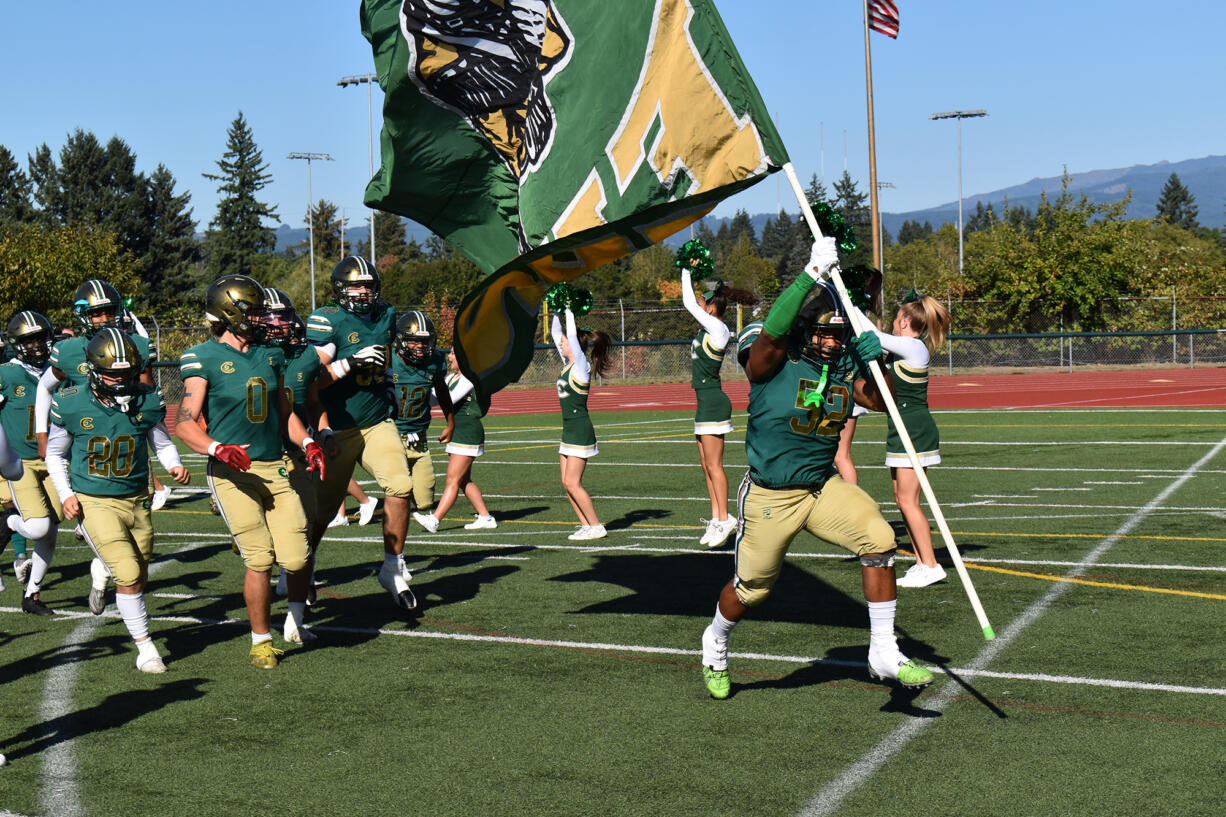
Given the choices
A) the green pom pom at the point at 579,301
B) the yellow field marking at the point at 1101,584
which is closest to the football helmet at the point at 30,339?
the green pom pom at the point at 579,301

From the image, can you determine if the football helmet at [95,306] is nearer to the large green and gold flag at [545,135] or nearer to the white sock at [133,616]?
the white sock at [133,616]

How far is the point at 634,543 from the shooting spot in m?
11.6

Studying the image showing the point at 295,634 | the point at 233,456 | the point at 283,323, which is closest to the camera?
the point at 233,456

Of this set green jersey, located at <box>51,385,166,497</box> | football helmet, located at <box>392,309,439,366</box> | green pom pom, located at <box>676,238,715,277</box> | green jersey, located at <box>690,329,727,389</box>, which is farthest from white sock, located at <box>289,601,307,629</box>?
green pom pom, located at <box>676,238,715,277</box>

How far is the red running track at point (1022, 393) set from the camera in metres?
28.0

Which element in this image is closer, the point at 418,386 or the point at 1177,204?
the point at 418,386

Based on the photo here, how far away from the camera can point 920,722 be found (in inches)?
241

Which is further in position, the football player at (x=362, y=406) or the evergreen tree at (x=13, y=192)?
the evergreen tree at (x=13, y=192)

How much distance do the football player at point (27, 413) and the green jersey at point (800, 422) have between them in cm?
596

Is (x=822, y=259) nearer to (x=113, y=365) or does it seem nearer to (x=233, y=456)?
(x=233, y=456)

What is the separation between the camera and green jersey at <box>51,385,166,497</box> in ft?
Result: 25.9

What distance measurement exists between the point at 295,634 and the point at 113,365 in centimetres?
200

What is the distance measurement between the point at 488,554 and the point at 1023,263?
37.9 m

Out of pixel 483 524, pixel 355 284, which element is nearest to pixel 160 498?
pixel 483 524
